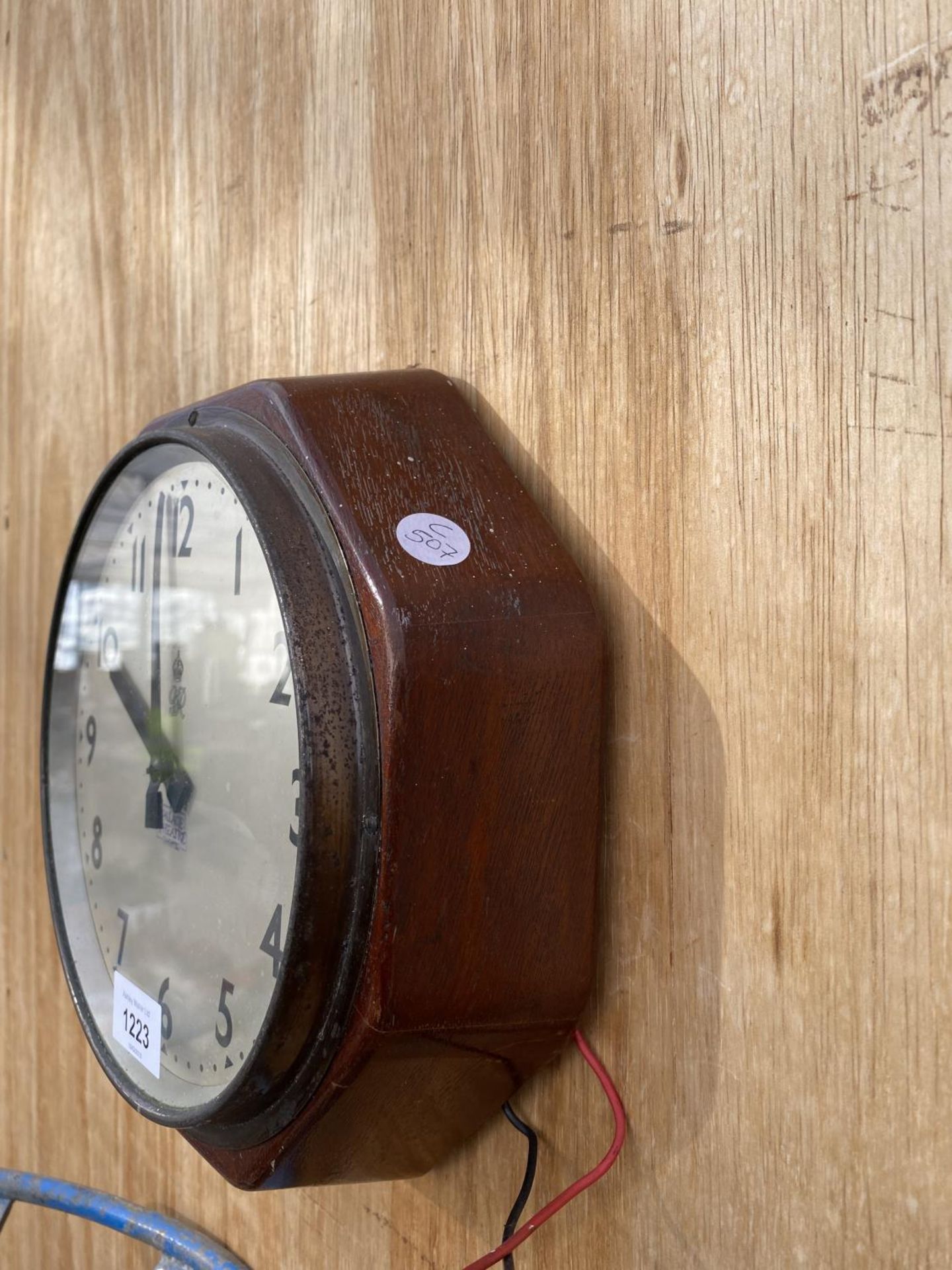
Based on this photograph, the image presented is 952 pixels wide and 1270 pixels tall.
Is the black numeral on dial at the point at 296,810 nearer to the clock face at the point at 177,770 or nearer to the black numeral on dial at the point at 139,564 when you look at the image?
the clock face at the point at 177,770

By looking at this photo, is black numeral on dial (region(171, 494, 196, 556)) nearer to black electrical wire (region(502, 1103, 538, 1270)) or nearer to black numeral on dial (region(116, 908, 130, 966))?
black numeral on dial (region(116, 908, 130, 966))

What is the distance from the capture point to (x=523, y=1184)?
30.8 inches

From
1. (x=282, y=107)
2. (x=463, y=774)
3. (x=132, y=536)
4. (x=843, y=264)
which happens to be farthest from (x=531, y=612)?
(x=282, y=107)

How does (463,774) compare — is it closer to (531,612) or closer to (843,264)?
(531,612)

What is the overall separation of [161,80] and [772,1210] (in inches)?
42.8

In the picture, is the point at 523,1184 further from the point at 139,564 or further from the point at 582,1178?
the point at 139,564

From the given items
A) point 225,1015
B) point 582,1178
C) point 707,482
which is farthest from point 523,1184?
point 707,482

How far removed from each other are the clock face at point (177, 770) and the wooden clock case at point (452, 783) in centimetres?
6

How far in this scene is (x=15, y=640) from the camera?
1.45m

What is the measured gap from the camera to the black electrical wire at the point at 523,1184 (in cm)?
77

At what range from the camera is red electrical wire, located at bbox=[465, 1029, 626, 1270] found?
723 mm

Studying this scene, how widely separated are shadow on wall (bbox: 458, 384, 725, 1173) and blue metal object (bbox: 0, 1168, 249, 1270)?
0.49 m

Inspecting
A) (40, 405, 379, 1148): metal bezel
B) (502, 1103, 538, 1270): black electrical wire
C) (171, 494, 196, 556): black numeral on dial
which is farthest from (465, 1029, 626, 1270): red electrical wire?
(171, 494, 196, 556): black numeral on dial

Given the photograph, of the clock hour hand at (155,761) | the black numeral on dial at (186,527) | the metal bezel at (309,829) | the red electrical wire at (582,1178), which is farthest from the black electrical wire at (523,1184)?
the black numeral on dial at (186,527)
